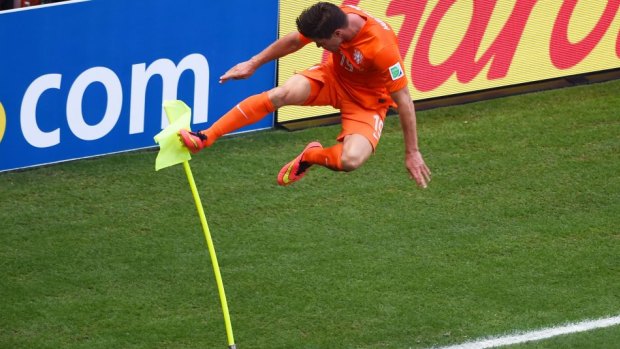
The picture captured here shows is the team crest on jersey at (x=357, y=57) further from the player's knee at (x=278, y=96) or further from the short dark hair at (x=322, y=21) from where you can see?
the player's knee at (x=278, y=96)

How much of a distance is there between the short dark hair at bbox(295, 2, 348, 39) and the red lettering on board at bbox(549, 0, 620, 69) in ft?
18.0

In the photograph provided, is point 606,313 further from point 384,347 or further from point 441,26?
point 441,26

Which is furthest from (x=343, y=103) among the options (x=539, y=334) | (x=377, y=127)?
(x=539, y=334)

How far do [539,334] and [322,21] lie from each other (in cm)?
270

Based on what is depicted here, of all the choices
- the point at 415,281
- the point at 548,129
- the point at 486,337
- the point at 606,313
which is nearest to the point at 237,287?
the point at 415,281

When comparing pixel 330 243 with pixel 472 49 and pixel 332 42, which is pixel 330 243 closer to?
pixel 332 42

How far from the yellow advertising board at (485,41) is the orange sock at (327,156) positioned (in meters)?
3.30

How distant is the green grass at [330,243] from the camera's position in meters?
8.87

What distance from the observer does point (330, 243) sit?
33.2 feet

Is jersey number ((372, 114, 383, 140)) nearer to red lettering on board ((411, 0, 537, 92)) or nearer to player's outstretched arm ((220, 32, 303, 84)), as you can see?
player's outstretched arm ((220, 32, 303, 84))

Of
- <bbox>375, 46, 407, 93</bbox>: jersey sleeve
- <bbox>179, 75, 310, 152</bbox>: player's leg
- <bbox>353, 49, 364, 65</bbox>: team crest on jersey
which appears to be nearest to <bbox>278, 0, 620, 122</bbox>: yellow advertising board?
<bbox>179, 75, 310, 152</bbox>: player's leg

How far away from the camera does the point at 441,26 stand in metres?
12.7

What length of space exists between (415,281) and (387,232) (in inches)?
35.9

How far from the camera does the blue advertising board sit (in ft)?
36.7
